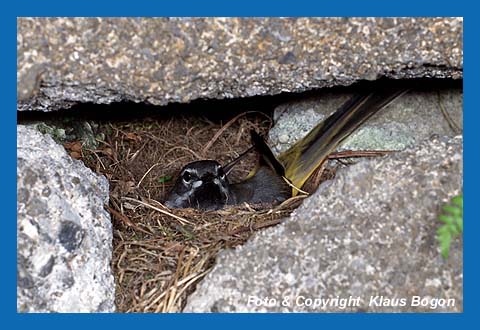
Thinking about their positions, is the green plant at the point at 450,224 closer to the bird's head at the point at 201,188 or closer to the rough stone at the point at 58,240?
the rough stone at the point at 58,240

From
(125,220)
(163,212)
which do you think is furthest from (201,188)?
(125,220)

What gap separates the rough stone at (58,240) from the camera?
159 inches

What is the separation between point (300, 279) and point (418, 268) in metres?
0.61

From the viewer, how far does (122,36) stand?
4.17m

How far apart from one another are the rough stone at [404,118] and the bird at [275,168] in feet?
0.32

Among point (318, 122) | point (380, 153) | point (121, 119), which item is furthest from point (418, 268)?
point (121, 119)

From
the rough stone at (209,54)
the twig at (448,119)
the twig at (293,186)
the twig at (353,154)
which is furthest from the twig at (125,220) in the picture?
the twig at (448,119)

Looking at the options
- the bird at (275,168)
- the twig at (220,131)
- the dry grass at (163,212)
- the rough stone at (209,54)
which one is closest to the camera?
the rough stone at (209,54)

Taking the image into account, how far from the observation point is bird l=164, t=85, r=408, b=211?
207 inches

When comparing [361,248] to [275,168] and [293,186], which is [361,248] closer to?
[293,186]

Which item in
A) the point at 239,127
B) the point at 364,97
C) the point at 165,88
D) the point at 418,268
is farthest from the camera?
the point at 239,127

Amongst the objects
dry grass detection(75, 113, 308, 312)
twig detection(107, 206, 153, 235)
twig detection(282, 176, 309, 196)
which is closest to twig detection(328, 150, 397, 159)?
twig detection(282, 176, 309, 196)

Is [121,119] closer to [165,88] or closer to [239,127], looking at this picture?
A: [239,127]

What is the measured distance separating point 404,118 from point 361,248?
60.1 inches
